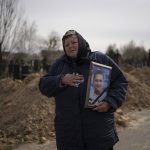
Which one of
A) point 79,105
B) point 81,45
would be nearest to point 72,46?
point 81,45

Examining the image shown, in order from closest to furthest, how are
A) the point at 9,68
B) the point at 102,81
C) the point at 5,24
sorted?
1. the point at 102,81
2. the point at 5,24
3. the point at 9,68

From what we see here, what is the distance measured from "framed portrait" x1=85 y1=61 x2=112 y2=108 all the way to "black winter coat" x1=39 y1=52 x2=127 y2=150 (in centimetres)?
7

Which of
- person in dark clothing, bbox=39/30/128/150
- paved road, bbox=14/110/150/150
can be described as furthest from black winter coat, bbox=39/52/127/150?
paved road, bbox=14/110/150/150

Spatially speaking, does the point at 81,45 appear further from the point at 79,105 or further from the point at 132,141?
the point at 132,141

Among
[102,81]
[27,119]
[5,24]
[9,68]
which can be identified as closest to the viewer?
[102,81]

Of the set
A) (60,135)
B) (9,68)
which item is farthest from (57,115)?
(9,68)

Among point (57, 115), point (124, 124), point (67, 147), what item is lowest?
point (124, 124)

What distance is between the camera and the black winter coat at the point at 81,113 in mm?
3717

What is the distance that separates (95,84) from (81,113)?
281mm

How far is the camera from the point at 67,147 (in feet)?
12.4

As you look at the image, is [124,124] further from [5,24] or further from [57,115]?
[5,24]

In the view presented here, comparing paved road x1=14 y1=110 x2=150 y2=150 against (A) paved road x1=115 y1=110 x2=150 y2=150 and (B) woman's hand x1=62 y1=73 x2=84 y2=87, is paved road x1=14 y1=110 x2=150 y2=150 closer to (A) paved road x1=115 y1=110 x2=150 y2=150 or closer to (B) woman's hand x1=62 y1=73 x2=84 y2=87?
(A) paved road x1=115 y1=110 x2=150 y2=150

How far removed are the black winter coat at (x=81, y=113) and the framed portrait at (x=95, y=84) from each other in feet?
0.22

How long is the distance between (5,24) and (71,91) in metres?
16.4
